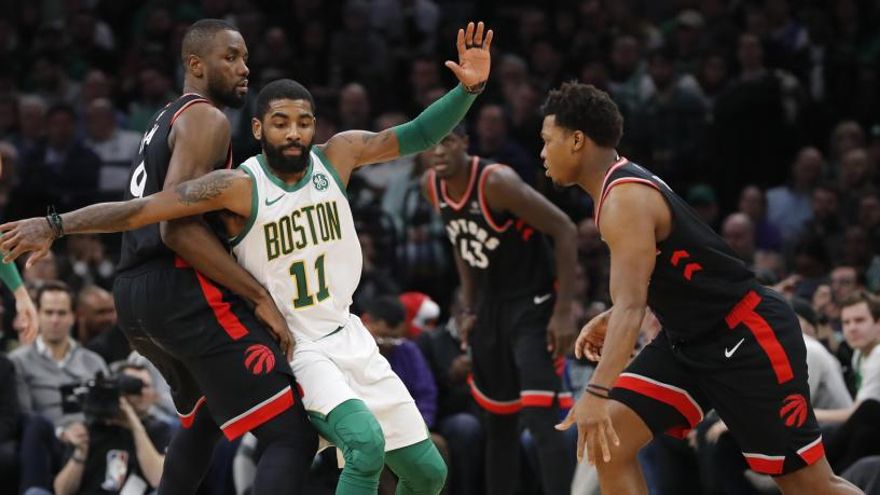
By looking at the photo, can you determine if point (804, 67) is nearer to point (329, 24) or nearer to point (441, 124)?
point (329, 24)

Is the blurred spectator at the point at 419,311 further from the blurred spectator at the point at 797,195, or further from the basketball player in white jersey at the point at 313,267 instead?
the basketball player in white jersey at the point at 313,267

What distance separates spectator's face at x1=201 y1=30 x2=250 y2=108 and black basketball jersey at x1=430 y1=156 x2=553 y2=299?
236 centimetres

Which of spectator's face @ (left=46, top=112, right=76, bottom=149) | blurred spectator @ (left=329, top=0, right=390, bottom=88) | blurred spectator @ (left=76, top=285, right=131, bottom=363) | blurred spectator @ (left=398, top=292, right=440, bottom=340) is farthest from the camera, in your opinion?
blurred spectator @ (left=329, top=0, right=390, bottom=88)

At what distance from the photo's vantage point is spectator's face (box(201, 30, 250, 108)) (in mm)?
5965

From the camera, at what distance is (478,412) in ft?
32.0

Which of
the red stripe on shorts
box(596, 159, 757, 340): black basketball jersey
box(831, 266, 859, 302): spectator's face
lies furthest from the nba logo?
box(831, 266, 859, 302): spectator's face

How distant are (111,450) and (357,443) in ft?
11.4

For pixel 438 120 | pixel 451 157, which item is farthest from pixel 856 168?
pixel 438 120

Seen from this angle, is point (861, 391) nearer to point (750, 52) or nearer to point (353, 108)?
point (750, 52)

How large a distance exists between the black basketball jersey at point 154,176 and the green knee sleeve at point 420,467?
1.21 meters

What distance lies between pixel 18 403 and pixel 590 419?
5161 millimetres

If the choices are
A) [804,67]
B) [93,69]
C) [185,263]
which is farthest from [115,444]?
[804,67]

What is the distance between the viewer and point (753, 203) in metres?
12.4

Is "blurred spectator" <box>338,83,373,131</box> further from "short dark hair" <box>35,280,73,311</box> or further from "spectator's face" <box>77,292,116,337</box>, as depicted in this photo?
"short dark hair" <box>35,280,73,311</box>
